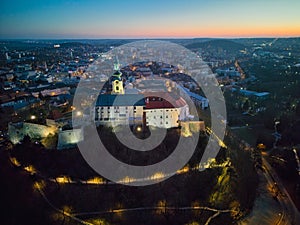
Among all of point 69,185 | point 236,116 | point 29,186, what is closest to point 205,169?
point 69,185

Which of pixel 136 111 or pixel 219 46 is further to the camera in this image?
pixel 219 46

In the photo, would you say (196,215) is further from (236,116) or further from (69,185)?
(236,116)

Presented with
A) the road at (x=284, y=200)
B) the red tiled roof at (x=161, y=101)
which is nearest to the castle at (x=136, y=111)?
the red tiled roof at (x=161, y=101)

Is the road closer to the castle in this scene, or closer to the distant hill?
the castle

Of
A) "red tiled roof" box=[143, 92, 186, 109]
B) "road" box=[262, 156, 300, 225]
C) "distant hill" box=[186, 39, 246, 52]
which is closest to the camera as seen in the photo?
"road" box=[262, 156, 300, 225]

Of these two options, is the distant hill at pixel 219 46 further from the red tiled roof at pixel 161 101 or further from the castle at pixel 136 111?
the castle at pixel 136 111

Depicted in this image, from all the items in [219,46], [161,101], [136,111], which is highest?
[219,46]

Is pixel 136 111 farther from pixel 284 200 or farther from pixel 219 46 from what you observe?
pixel 219 46

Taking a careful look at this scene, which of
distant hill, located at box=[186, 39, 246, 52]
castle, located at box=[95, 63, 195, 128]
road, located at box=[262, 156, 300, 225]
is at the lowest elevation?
road, located at box=[262, 156, 300, 225]

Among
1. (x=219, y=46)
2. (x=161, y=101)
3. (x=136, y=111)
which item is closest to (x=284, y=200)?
(x=161, y=101)

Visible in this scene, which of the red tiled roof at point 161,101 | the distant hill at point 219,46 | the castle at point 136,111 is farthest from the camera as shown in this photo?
the distant hill at point 219,46

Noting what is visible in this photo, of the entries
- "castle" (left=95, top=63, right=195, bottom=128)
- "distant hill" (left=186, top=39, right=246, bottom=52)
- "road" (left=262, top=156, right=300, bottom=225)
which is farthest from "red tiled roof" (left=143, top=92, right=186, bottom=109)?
"distant hill" (left=186, top=39, right=246, bottom=52)
